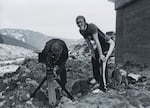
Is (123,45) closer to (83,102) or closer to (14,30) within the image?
(83,102)

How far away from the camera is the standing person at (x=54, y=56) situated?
20.0ft

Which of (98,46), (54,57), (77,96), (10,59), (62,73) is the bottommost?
(10,59)

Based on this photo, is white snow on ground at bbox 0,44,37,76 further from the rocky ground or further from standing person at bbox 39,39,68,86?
standing person at bbox 39,39,68,86

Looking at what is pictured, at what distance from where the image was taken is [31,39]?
239ft

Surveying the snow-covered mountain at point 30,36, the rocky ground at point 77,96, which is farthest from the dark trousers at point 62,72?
the snow-covered mountain at point 30,36

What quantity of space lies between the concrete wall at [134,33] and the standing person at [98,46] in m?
4.35

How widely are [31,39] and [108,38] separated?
67.7m

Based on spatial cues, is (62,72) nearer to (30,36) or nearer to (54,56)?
(54,56)

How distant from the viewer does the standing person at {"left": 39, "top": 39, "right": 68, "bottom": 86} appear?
609cm

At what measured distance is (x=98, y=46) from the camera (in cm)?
612

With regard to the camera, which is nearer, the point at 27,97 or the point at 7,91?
the point at 27,97

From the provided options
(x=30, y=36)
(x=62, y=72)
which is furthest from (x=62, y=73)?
(x=30, y=36)

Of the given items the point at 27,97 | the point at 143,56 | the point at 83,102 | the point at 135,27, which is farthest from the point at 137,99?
the point at 135,27

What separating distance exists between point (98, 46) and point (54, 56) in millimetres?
1082
